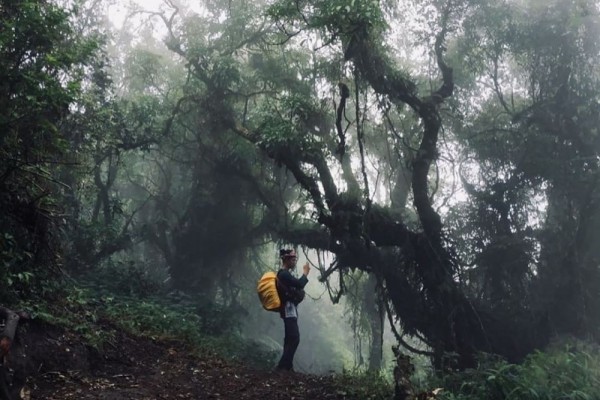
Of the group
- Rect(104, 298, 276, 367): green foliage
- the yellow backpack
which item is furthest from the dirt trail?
the yellow backpack

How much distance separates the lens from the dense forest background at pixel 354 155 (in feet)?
31.0

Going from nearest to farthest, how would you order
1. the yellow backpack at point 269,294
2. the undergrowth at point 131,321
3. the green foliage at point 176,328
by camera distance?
the undergrowth at point 131,321, the yellow backpack at point 269,294, the green foliage at point 176,328

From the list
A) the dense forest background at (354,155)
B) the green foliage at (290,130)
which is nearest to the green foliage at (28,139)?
the dense forest background at (354,155)

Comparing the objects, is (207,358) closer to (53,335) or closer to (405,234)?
(53,335)

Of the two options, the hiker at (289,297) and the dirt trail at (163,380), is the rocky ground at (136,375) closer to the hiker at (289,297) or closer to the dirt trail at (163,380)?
the dirt trail at (163,380)

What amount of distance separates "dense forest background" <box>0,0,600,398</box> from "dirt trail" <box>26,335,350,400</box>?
160 centimetres

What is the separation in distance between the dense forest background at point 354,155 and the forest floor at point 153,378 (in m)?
1.53

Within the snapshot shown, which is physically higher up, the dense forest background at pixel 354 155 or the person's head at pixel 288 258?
the dense forest background at pixel 354 155

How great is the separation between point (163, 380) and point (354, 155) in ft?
39.1

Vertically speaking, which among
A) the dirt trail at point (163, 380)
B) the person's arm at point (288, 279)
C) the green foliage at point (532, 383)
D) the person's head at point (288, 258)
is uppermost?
the person's head at point (288, 258)

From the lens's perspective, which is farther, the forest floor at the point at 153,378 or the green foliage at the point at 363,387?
the green foliage at the point at 363,387

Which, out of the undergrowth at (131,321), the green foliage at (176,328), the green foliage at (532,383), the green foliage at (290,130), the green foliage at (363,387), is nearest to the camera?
the green foliage at (532,383)

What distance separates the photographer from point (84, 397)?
512cm

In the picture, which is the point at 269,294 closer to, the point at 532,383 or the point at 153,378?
the point at 153,378
